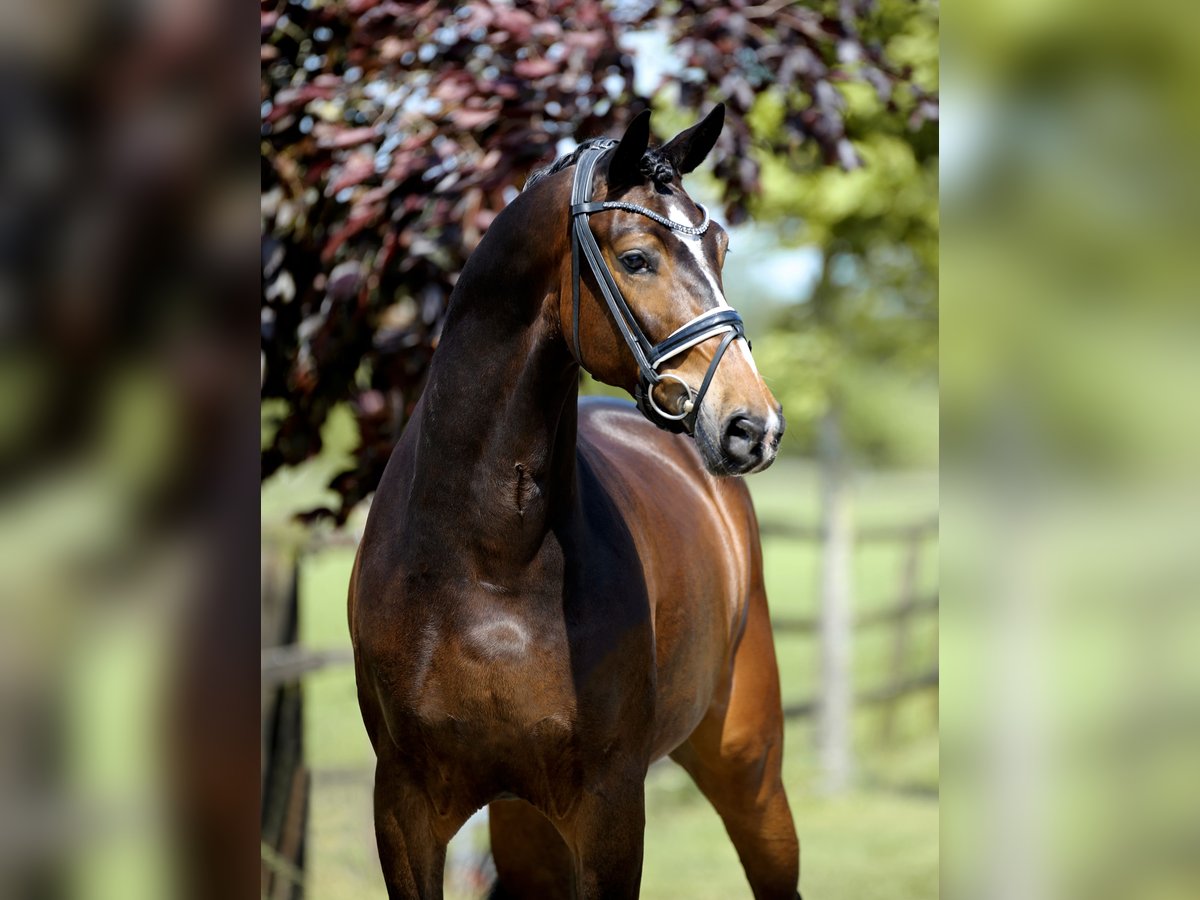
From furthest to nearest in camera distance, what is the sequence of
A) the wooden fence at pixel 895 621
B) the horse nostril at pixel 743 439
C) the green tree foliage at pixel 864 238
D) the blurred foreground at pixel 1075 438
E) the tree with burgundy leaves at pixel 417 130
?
the wooden fence at pixel 895 621 < the green tree foliage at pixel 864 238 < the tree with burgundy leaves at pixel 417 130 < the horse nostril at pixel 743 439 < the blurred foreground at pixel 1075 438

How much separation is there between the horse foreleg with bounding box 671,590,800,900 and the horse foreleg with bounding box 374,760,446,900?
116cm

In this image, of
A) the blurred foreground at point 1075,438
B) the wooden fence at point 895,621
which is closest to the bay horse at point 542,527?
the blurred foreground at point 1075,438

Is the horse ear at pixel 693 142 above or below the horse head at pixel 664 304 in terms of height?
above

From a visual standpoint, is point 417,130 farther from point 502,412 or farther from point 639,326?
point 639,326

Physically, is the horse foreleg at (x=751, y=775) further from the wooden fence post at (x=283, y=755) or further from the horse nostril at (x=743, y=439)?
the wooden fence post at (x=283, y=755)

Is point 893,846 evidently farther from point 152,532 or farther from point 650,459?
point 152,532

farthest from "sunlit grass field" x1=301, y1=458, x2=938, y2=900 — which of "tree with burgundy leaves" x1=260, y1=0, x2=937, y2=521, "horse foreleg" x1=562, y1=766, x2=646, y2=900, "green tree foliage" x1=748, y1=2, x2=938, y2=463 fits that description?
"horse foreleg" x1=562, y1=766, x2=646, y2=900

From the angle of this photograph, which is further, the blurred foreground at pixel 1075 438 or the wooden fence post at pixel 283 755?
the wooden fence post at pixel 283 755

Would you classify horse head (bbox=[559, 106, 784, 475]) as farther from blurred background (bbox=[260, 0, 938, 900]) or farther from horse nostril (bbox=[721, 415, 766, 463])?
blurred background (bbox=[260, 0, 938, 900])

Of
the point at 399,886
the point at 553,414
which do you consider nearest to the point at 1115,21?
the point at 553,414

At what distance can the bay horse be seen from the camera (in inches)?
80.9

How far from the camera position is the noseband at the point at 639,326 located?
198cm

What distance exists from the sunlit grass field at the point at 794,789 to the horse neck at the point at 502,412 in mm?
3396

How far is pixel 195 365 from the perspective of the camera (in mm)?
531
